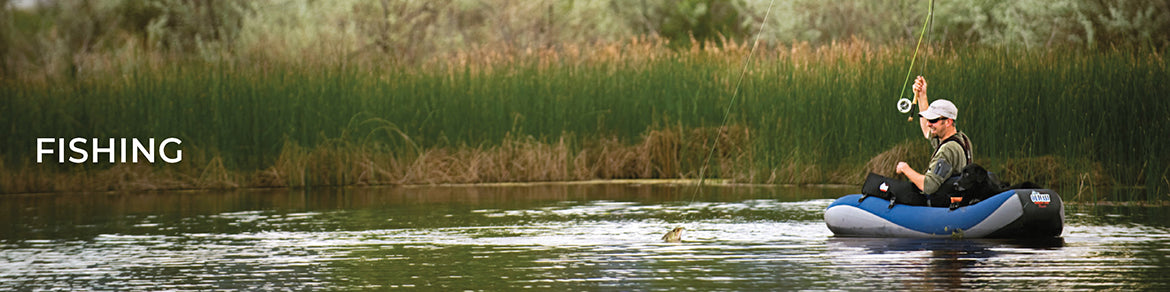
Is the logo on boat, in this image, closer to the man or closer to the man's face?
the man

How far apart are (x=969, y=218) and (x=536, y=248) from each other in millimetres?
2743

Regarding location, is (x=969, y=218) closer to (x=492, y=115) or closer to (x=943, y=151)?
(x=943, y=151)

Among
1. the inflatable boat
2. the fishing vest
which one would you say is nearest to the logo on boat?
the inflatable boat

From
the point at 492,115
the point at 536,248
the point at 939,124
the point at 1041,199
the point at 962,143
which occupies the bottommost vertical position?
the point at 536,248

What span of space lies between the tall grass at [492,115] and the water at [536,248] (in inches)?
65.0

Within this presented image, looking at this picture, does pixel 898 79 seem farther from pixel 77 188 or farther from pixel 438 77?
Answer: pixel 77 188

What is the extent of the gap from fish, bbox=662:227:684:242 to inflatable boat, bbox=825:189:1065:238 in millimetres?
1060

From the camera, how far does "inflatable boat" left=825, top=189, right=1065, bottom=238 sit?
1205cm

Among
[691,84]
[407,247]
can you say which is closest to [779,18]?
[691,84]

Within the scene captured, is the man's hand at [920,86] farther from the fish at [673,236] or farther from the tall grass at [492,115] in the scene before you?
the tall grass at [492,115]

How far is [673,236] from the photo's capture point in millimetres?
12680

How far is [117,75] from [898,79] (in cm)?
836

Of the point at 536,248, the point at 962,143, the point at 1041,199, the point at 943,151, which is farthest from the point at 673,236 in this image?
the point at 1041,199

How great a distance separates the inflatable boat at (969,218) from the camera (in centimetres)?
1205
